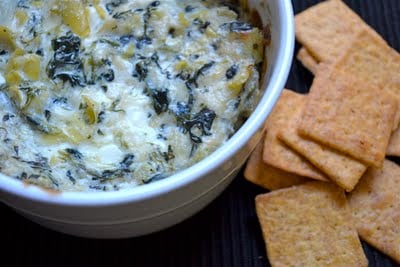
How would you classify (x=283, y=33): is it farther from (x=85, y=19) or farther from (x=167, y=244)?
(x=167, y=244)

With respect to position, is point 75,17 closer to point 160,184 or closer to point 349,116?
point 160,184

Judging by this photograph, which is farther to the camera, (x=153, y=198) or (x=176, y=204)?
(x=176, y=204)

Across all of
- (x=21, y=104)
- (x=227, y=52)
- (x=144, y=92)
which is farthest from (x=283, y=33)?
(x=21, y=104)

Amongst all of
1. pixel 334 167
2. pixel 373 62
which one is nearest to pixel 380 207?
pixel 334 167

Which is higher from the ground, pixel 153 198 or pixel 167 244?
pixel 153 198

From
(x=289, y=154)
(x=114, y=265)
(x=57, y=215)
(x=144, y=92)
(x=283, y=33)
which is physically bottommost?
(x=114, y=265)

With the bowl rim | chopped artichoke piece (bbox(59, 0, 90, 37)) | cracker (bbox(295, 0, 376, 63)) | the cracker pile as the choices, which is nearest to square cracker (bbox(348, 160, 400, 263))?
the cracker pile
